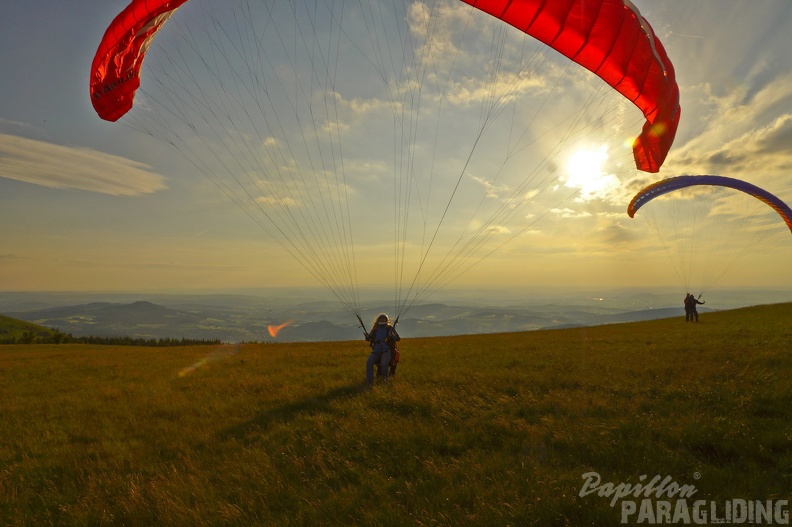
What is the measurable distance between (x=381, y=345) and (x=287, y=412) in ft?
10.6

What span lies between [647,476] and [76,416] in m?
11.5

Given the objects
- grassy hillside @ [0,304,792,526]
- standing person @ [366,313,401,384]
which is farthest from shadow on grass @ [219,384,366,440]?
standing person @ [366,313,401,384]

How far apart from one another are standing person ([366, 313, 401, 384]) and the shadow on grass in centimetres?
69

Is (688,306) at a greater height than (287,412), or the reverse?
(688,306)

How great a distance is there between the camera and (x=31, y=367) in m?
19.4

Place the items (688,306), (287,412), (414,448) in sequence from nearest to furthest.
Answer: (414,448)
(287,412)
(688,306)

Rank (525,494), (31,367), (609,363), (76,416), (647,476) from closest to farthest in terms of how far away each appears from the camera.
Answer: (525,494) < (647,476) < (76,416) < (609,363) < (31,367)

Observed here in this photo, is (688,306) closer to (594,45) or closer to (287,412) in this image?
(594,45)

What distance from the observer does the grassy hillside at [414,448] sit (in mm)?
4180

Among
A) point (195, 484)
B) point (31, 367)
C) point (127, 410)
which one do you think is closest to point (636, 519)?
point (195, 484)

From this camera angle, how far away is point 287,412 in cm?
828

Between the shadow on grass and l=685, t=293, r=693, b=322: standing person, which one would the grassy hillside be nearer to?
the shadow on grass

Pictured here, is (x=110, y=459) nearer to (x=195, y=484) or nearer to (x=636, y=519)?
(x=195, y=484)

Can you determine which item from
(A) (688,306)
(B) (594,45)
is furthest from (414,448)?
(A) (688,306)
